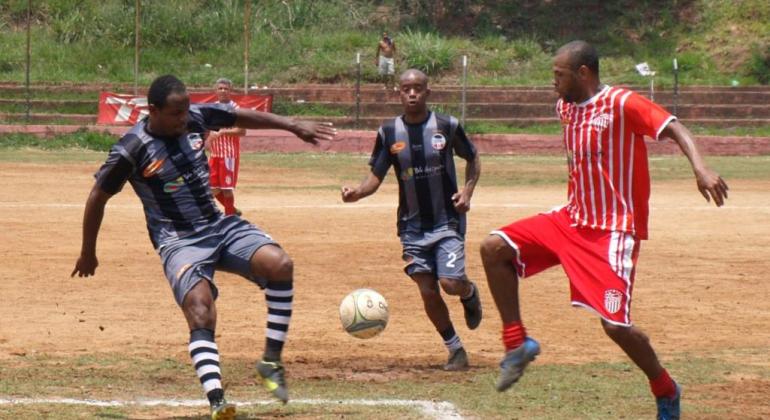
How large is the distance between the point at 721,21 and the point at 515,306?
124 feet

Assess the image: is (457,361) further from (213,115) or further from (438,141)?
(213,115)

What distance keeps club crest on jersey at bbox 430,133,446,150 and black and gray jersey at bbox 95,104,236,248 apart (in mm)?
2059

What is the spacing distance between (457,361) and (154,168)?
273cm

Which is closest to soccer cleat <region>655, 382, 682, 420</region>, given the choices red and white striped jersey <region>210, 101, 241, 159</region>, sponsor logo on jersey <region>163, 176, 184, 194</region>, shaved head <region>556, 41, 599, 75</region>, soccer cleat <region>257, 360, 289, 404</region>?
shaved head <region>556, 41, 599, 75</region>

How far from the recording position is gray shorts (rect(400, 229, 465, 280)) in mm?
8969

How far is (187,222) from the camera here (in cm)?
742

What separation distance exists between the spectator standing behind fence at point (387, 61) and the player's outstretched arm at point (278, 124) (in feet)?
100

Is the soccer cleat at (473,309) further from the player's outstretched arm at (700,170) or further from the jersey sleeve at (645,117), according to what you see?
the player's outstretched arm at (700,170)

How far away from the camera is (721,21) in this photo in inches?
1697

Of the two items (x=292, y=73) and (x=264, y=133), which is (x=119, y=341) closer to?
(x=264, y=133)

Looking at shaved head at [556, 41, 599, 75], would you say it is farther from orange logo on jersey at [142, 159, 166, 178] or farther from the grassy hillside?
the grassy hillside

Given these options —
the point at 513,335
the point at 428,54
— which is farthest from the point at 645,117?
the point at 428,54

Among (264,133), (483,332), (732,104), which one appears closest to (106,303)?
(483,332)

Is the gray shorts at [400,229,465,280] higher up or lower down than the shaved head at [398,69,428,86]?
lower down
